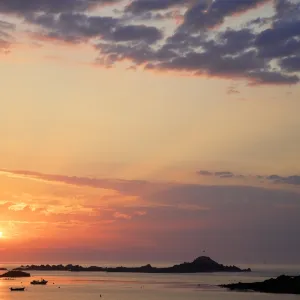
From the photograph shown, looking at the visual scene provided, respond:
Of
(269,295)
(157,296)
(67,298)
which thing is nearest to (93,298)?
(67,298)

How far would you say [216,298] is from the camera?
351ft

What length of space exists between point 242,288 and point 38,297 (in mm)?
44212

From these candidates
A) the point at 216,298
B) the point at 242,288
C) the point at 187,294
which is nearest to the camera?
the point at 216,298

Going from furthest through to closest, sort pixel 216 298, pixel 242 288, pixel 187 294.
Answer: pixel 242 288 → pixel 187 294 → pixel 216 298

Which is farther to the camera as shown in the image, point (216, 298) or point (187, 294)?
point (187, 294)

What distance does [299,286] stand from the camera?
11262cm

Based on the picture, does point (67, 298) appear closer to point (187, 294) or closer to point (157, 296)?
point (157, 296)

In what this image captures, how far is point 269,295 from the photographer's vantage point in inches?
4286

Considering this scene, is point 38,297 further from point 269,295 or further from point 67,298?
point 269,295

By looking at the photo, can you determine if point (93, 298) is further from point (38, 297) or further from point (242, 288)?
point (242, 288)

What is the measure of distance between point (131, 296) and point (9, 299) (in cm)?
2294

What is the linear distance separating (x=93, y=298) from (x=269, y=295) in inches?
1296

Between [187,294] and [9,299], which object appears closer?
[9,299]

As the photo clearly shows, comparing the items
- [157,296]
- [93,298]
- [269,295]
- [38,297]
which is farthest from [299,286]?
[38,297]
